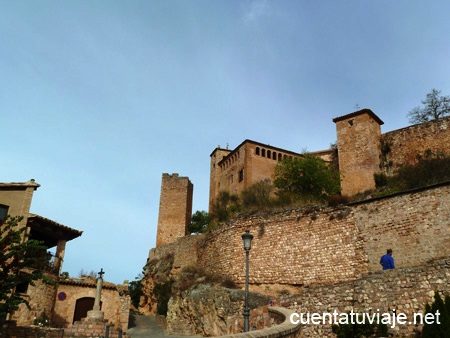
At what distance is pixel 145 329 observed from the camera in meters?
27.1

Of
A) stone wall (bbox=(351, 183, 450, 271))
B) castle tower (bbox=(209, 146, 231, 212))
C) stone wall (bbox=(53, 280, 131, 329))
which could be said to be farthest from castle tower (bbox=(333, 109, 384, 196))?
stone wall (bbox=(53, 280, 131, 329))

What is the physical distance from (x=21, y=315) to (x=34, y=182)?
7812mm

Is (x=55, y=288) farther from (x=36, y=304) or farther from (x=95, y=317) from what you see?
(x=95, y=317)

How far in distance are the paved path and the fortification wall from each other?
20.6m

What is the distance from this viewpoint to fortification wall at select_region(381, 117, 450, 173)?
Answer: 98.6 ft

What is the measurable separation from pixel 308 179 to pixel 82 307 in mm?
18790

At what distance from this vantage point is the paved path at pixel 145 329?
78.3 feet

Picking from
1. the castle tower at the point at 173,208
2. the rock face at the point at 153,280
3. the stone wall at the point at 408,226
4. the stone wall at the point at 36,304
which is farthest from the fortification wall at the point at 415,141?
the stone wall at the point at 36,304

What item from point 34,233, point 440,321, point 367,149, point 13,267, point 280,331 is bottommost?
point 280,331

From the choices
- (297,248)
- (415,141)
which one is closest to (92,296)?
(297,248)

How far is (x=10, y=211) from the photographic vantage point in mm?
24531

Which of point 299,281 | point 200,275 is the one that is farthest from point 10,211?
point 299,281

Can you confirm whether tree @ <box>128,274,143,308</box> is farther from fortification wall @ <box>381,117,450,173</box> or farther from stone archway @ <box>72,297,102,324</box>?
fortification wall @ <box>381,117,450,173</box>

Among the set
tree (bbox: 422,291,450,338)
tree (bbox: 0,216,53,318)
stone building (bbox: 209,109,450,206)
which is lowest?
tree (bbox: 422,291,450,338)
